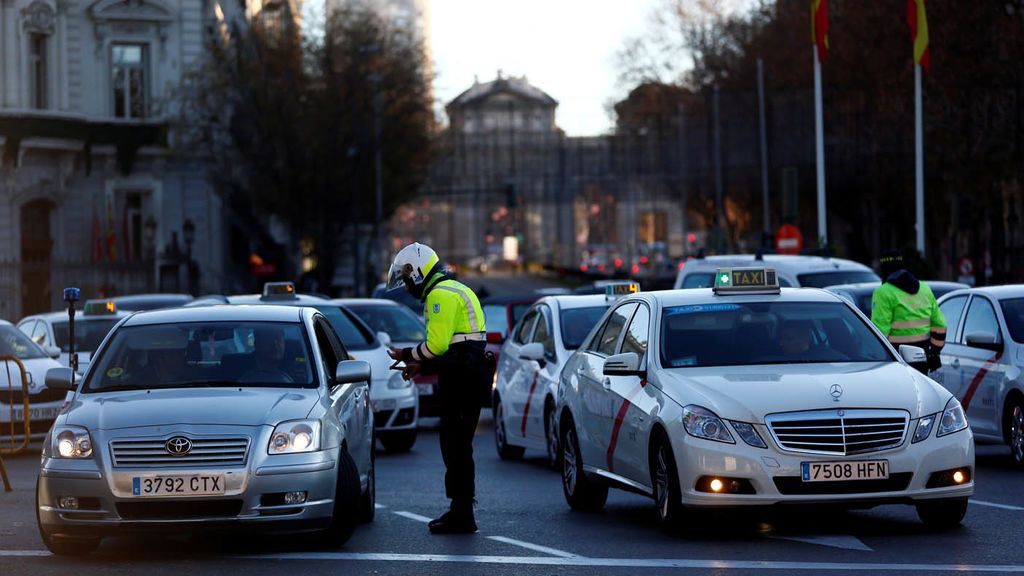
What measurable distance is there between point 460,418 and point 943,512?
2904 millimetres

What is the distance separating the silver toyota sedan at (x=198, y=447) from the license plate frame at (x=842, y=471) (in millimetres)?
2575

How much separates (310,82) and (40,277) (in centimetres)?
1262

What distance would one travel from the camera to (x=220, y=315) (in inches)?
478

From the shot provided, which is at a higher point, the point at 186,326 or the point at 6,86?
the point at 6,86

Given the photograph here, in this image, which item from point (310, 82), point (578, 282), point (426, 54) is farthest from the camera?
point (578, 282)

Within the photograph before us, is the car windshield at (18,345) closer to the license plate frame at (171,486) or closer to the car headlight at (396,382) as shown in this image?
the car headlight at (396,382)

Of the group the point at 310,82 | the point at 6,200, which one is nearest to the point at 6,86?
the point at 6,200

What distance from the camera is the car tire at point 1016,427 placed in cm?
1606

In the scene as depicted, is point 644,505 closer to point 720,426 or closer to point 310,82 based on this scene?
point 720,426

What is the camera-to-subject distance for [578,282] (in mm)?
103500

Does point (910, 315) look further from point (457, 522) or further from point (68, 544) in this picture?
point (68, 544)

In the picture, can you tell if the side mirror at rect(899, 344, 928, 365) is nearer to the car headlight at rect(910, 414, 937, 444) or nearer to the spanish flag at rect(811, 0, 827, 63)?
the car headlight at rect(910, 414, 937, 444)

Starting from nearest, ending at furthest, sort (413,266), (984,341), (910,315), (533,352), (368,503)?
(413,266), (368,503), (533,352), (984,341), (910,315)

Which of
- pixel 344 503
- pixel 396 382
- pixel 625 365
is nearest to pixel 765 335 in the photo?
pixel 625 365
